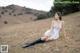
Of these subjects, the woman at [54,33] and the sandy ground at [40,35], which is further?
the woman at [54,33]

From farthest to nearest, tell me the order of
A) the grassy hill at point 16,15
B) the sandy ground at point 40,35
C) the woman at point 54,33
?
the grassy hill at point 16,15
the woman at point 54,33
the sandy ground at point 40,35

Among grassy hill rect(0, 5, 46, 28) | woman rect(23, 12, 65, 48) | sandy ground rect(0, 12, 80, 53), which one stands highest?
woman rect(23, 12, 65, 48)

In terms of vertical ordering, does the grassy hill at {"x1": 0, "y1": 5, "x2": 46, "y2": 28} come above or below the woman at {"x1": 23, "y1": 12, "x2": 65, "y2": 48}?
below

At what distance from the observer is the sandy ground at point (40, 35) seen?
36.3 ft

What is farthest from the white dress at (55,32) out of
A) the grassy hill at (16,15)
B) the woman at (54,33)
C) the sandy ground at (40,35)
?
the grassy hill at (16,15)

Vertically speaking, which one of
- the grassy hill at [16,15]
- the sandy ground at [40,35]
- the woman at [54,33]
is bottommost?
the grassy hill at [16,15]

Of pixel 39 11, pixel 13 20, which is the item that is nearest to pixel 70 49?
pixel 13 20

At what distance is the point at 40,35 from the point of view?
12.9 metres

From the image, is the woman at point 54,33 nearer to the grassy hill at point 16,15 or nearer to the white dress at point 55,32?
the white dress at point 55,32

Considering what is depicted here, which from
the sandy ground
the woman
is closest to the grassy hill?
the sandy ground

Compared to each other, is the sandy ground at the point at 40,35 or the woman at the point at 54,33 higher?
the woman at the point at 54,33

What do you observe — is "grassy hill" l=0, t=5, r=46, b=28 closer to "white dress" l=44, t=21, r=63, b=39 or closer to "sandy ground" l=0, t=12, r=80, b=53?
"sandy ground" l=0, t=12, r=80, b=53

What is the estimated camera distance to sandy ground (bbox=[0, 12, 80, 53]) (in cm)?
1107

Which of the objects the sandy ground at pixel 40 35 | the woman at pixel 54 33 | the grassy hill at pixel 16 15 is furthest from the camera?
the grassy hill at pixel 16 15
